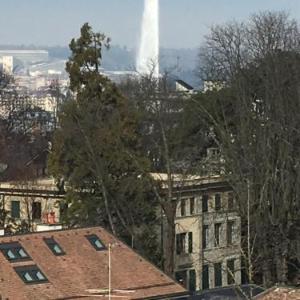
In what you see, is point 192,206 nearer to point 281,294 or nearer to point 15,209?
point 15,209

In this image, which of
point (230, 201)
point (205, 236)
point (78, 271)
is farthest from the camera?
point (205, 236)

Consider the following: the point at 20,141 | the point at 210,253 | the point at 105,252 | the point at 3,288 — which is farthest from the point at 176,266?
the point at 20,141

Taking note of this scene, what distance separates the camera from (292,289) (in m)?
Answer: 21.8

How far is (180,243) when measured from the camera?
42562mm

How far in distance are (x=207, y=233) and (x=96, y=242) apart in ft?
56.5

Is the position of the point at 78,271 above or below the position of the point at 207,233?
above

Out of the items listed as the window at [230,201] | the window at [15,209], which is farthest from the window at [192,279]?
the window at [15,209]

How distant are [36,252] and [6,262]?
3.30ft

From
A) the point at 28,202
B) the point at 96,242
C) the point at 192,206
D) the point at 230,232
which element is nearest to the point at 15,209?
the point at 28,202

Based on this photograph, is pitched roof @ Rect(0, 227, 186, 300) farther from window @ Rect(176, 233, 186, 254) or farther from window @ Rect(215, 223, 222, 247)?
window @ Rect(215, 223, 222, 247)

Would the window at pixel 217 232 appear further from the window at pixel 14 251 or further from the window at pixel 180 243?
the window at pixel 14 251

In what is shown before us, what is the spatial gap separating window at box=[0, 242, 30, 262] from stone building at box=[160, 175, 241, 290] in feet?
53.7

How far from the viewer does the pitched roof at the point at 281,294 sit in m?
21.4

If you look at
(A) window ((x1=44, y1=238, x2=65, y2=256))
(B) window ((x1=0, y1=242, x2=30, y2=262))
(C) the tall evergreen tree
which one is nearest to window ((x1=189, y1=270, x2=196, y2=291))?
(C) the tall evergreen tree
